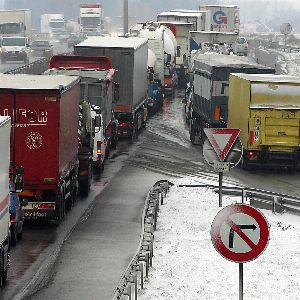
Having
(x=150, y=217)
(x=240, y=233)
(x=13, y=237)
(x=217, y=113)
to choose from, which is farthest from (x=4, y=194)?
(x=217, y=113)

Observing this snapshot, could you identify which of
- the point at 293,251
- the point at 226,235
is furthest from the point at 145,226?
the point at 226,235

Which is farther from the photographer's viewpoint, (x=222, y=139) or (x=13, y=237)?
(x=13, y=237)

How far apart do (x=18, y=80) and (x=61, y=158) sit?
7.56 feet

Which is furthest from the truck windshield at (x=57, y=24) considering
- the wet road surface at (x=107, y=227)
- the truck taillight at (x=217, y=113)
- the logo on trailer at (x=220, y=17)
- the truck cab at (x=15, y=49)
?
the truck taillight at (x=217, y=113)

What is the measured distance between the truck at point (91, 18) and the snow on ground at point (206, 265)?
99335 mm

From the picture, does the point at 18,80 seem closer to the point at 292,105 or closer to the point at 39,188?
the point at 39,188

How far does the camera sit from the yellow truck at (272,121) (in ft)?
112

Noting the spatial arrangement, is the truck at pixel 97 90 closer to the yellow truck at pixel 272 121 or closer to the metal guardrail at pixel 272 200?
the yellow truck at pixel 272 121

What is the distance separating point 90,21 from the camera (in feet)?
412

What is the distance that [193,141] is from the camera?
42.9 metres

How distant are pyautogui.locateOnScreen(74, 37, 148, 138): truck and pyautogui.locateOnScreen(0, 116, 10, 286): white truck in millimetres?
22251

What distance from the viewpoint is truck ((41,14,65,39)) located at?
15715 cm

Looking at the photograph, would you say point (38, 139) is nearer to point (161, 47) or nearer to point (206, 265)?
point (206, 265)

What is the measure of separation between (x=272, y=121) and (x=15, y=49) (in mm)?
57786
